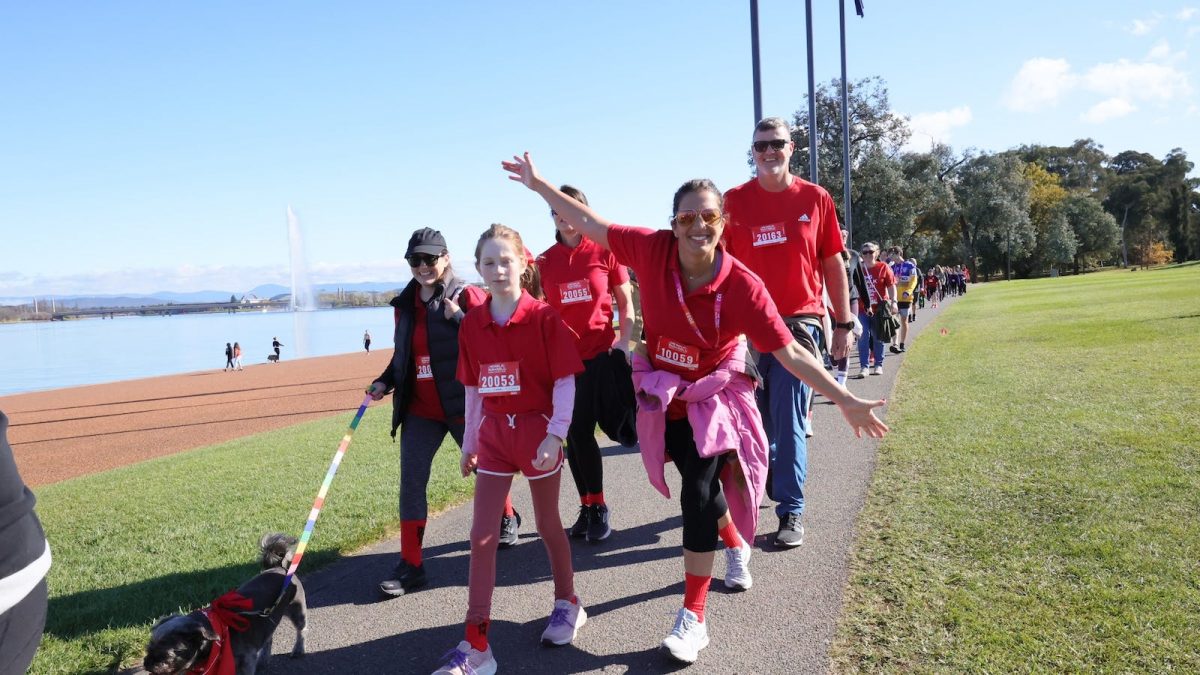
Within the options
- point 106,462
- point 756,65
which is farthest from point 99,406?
point 756,65

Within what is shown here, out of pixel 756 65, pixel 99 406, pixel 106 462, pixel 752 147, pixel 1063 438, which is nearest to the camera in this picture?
pixel 752 147

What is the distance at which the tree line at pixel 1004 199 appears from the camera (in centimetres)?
4578

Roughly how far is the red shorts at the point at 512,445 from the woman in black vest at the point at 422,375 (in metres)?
1.00

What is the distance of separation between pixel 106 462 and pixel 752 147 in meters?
13.9

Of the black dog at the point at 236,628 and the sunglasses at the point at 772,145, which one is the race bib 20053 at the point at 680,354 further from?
the black dog at the point at 236,628

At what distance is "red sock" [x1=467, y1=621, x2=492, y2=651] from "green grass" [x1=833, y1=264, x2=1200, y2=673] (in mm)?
1484

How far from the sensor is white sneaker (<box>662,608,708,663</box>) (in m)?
3.30

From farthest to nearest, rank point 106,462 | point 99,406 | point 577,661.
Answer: point 99,406
point 106,462
point 577,661

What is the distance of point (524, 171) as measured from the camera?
12.3 ft

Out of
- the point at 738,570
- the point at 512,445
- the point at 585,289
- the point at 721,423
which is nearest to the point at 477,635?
the point at 512,445

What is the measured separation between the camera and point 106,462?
14.0 m

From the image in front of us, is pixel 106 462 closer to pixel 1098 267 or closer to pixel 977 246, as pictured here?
pixel 977 246

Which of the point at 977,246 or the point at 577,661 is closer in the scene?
the point at 577,661

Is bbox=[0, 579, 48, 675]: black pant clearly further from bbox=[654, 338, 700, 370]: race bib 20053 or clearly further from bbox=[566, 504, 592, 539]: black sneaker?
bbox=[566, 504, 592, 539]: black sneaker
